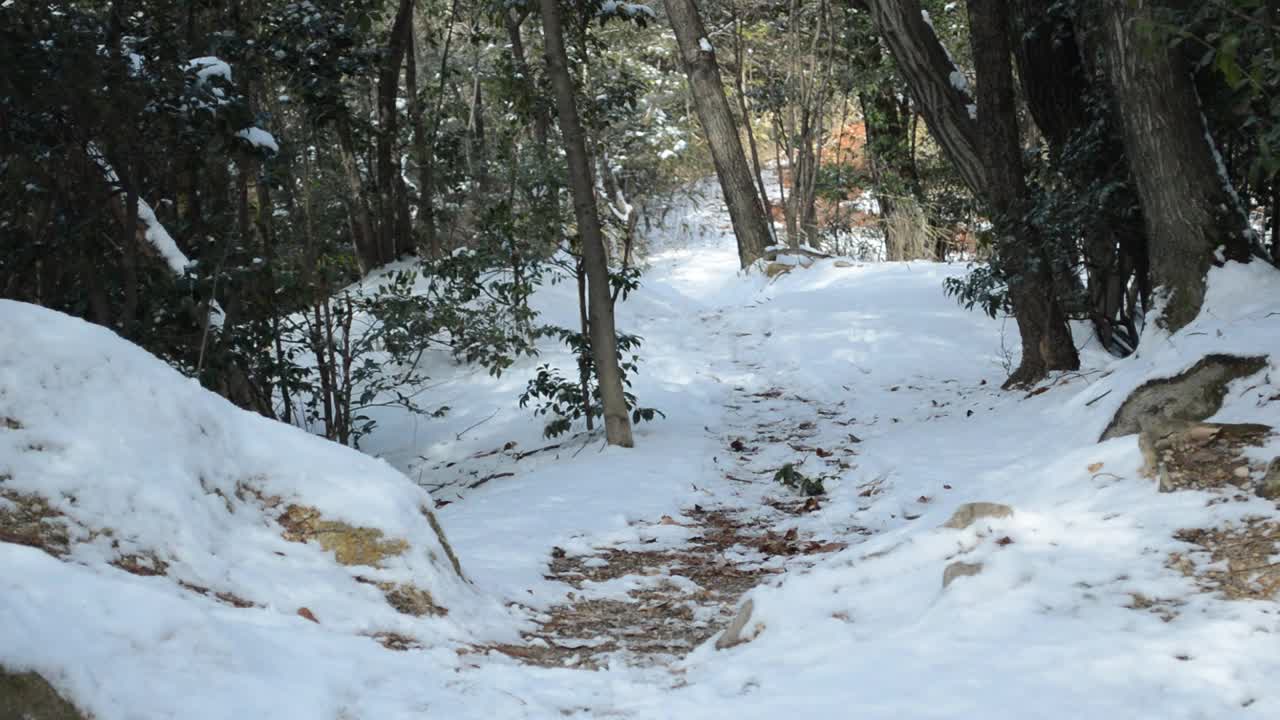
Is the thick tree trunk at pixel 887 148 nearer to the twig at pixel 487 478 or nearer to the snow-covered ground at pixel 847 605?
the snow-covered ground at pixel 847 605

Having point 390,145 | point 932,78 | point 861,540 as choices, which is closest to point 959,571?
point 861,540

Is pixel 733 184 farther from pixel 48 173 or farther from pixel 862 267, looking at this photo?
pixel 48 173

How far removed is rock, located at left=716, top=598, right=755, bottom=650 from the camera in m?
3.27

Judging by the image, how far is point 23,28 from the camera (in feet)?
17.2

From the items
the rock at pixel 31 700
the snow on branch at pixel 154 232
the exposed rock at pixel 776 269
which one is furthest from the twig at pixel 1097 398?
the exposed rock at pixel 776 269

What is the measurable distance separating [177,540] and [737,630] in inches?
66.3

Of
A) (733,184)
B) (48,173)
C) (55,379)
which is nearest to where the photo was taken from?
(55,379)

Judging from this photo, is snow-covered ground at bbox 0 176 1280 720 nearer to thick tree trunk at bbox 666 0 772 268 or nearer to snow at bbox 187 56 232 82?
snow at bbox 187 56 232 82

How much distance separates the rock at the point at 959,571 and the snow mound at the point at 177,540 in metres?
1.50

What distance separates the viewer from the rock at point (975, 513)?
341cm

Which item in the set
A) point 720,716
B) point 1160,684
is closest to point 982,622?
point 1160,684

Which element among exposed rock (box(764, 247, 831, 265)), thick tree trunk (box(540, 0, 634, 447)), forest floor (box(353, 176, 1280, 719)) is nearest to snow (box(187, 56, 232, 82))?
thick tree trunk (box(540, 0, 634, 447))

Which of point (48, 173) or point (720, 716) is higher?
point (48, 173)

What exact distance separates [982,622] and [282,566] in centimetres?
208
